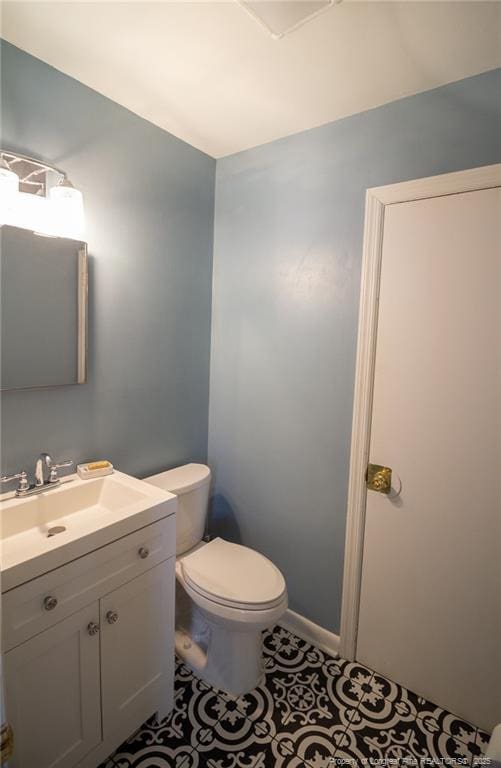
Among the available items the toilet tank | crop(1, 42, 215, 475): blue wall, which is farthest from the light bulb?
the toilet tank

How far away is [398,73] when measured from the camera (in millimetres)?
Result: 1331

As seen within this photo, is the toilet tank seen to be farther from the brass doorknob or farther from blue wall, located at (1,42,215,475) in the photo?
the brass doorknob

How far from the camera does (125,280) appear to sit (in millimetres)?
1682

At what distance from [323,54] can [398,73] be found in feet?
0.95

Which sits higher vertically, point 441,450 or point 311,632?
point 441,450

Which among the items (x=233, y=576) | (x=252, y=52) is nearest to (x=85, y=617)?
(x=233, y=576)

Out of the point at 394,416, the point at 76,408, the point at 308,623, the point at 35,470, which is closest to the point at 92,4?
the point at 76,408

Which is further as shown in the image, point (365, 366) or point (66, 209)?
point (365, 366)

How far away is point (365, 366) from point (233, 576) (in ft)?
3.43

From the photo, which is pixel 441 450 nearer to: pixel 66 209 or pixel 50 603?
pixel 50 603

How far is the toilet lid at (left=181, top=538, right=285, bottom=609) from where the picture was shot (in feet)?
4.81

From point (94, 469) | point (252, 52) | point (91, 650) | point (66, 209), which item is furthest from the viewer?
point (94, 469)

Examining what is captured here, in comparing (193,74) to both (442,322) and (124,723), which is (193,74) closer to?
(442,322)

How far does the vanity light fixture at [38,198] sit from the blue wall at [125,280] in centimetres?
6
